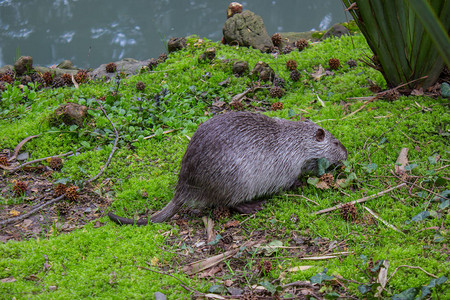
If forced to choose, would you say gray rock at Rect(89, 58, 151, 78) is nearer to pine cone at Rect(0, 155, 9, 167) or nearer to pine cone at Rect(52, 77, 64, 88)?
pine cone at Rect(52, 77, 64, 88)

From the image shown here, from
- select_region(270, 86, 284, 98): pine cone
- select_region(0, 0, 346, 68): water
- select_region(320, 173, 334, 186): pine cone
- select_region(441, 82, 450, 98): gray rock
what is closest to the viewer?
select_region(320, 173, 334, 186): pine cone

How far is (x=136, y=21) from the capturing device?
11289 mm

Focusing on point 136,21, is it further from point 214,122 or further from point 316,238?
point 316,238

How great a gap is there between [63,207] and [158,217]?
1016 millimetres

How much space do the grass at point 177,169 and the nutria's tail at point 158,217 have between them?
7cm

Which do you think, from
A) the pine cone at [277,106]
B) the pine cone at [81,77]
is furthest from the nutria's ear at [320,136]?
the pine cone at [81,77]

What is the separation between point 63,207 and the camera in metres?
3.92

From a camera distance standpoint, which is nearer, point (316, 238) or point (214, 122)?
point (316, 238)

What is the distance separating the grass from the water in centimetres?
454

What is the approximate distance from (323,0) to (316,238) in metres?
10.8

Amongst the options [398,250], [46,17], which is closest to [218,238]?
[398,250]

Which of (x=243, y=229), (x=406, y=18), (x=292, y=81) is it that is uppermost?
(x=406, y=18)

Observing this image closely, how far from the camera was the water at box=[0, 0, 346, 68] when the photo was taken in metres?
10.4

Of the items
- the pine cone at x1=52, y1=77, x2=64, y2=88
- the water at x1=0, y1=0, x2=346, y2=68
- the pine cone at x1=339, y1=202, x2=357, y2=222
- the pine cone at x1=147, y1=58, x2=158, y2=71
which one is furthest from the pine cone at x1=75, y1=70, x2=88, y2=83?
the pine cone at x1=339, y1=202, x2=357, y2=222
